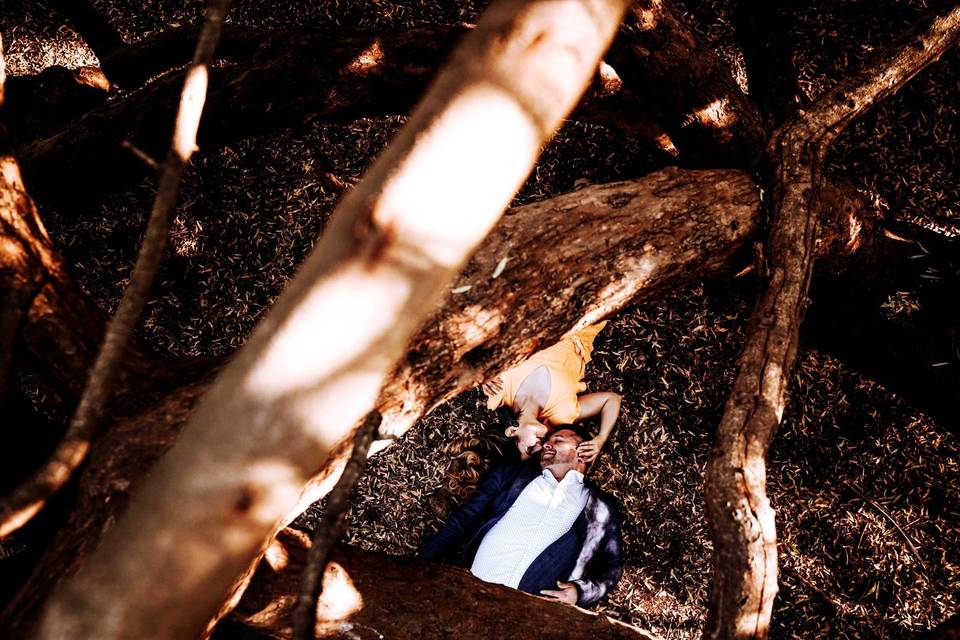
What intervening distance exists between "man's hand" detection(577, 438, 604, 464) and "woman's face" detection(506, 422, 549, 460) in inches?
10.0

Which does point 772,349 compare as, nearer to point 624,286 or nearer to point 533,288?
point 624,286

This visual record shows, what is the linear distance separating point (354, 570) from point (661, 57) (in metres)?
2.70

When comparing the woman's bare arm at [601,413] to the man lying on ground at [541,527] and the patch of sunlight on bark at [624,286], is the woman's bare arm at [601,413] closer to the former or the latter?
the man lying on ground at [541,527]

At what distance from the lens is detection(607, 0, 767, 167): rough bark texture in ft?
8.77

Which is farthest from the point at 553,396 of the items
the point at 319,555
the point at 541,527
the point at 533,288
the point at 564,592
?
the point at 319,555

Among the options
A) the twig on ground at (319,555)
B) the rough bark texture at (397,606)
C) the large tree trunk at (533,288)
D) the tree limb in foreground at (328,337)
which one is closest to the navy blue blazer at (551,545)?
the rough bark texture at (397,606)

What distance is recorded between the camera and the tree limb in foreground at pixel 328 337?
1.11 meters

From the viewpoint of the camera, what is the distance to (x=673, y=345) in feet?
12.5

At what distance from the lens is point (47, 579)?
167cm

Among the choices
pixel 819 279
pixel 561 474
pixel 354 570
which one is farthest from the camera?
pixel 561 474

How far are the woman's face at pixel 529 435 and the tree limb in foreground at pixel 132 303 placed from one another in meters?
2.60

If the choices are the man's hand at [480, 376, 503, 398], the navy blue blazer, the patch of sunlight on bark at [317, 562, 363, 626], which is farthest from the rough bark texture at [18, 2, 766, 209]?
the navy blue blazer

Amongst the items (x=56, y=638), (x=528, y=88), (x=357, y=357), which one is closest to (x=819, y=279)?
(x=528, y=88)

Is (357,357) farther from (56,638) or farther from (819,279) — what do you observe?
(819,279)
